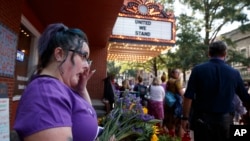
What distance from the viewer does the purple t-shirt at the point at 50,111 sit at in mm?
947

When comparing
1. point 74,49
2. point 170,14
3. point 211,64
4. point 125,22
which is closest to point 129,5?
point 125,22

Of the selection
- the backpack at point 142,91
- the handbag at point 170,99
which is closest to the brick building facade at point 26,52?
the backpack at point 142,91

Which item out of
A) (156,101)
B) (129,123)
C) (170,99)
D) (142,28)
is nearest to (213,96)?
(129,123)

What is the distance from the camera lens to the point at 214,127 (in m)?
3.22

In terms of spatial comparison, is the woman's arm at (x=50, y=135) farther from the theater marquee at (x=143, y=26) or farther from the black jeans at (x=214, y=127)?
the theater marquee at (x=143, y=26)

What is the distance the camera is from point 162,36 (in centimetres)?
1127

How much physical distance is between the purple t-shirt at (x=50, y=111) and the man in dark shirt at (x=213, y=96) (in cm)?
240

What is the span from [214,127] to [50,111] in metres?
2.68

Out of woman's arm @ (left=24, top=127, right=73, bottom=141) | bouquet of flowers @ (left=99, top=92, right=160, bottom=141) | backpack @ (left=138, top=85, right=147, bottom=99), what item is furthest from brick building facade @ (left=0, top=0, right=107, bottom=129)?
backpack @ (left=138, top=85, right=147, bottom=99)

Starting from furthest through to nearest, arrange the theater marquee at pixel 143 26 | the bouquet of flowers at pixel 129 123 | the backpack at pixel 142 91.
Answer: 1. the theater marquee at pixel 143 26
2. the backpack at pixel 142 91
3. the bouquet of flowers at pixel 129 123

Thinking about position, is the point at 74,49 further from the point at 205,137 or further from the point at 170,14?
the point at 170,14

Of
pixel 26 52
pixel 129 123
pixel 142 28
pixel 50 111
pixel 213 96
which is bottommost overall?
pixel 129 123

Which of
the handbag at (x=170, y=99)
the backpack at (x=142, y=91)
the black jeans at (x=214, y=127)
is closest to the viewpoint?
the black jeans at (x=214, y=127)

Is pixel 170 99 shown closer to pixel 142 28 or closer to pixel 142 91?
pixel 142 91
